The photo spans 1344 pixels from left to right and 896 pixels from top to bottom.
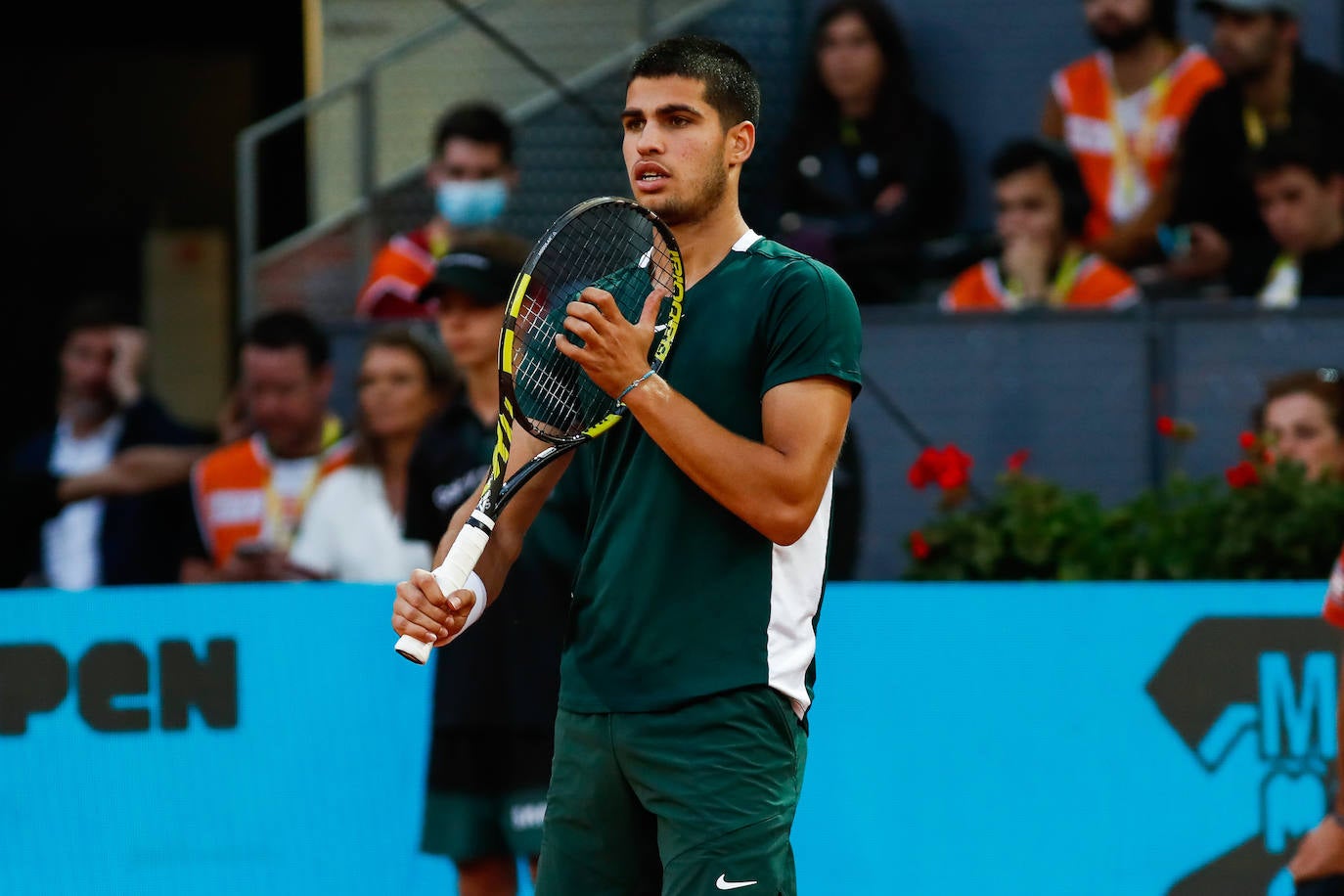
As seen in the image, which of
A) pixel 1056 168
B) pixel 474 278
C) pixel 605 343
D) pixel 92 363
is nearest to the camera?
pixel 605 343

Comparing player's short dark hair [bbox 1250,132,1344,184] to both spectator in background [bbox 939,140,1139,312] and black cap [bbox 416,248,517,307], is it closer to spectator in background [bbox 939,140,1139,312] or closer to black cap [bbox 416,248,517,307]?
spectator in background [bbox 939,140,1139,312]

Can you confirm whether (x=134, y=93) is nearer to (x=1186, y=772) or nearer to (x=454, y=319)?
(x=454, y=319)

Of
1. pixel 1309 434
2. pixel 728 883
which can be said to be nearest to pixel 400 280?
pixel 1309 434

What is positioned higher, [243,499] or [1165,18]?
[1165,18]

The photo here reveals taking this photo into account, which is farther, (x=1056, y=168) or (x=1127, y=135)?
(x=1127, y=135)

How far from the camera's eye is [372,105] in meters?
9.55

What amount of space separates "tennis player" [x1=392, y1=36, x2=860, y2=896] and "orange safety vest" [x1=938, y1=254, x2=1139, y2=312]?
4534mm

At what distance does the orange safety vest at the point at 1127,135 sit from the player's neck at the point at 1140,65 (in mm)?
33

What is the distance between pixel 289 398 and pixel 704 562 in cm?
407

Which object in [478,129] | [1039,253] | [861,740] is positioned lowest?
[861,740]

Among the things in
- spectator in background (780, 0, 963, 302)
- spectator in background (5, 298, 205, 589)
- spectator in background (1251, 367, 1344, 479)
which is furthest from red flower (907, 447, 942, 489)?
spectator in background (5, 298, 205, 589)

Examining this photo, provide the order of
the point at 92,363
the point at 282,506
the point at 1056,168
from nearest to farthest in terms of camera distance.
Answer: the point at 282,506, the point at 92,363, the point at 1056,168

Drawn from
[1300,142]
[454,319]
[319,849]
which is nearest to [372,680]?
[319,849]

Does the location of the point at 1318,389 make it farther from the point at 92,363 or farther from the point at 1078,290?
the point at 92,363
